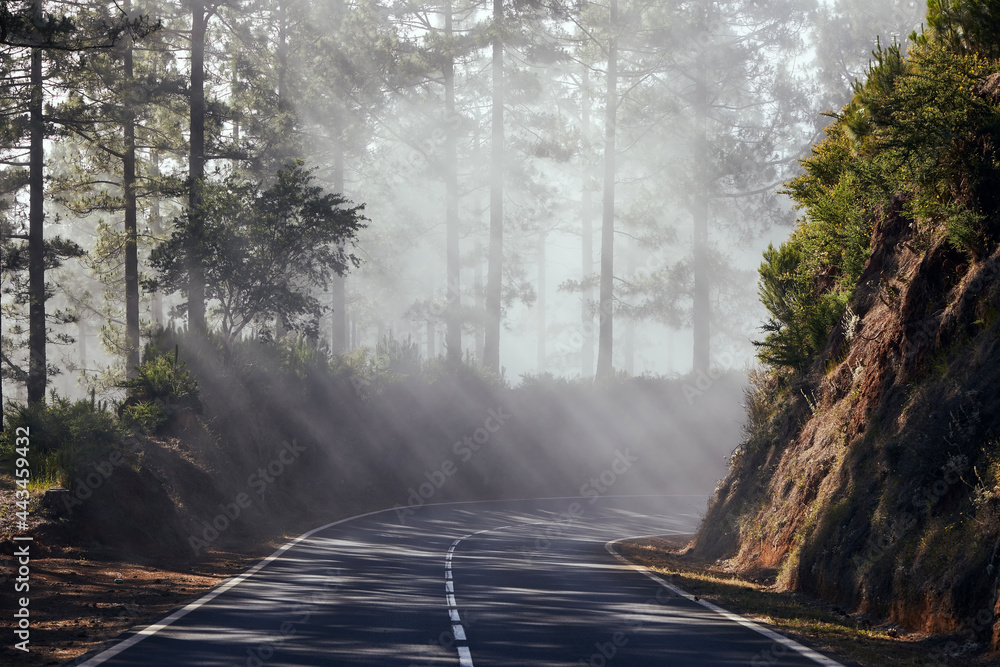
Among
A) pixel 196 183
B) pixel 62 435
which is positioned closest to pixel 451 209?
pixel 196 183

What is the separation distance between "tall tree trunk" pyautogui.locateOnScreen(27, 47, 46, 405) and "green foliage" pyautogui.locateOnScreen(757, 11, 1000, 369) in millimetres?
21547

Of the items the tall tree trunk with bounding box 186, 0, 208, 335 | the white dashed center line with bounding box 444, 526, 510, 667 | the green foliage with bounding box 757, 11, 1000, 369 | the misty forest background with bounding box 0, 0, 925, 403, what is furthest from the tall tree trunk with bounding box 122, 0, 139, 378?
the green foliage with bounding box 757, 11, 1000, 369

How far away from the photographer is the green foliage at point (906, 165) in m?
12.2

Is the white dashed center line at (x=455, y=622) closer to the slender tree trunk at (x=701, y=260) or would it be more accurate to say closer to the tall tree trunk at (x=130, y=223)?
the tall tree trunk at (x=130, y=223)

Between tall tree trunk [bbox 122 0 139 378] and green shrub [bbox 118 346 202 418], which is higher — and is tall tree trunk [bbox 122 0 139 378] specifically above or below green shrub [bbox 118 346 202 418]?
above

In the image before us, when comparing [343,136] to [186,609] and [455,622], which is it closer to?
[186,609]

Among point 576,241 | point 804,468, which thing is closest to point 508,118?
point 804,468

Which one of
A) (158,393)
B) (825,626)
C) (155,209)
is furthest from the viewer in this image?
(155,209)

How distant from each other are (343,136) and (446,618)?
121ft

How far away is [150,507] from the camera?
19.0m

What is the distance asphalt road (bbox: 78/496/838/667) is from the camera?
850cm

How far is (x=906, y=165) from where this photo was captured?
12.7 meters

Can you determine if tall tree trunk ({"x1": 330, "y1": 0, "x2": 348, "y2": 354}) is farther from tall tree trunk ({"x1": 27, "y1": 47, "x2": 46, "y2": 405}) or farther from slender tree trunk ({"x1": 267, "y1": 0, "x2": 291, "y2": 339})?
tall tree trunk ({"x1": 27, "y1": 47, "x2": 46, "y2": 405})

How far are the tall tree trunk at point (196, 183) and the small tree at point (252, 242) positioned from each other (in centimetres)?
10
